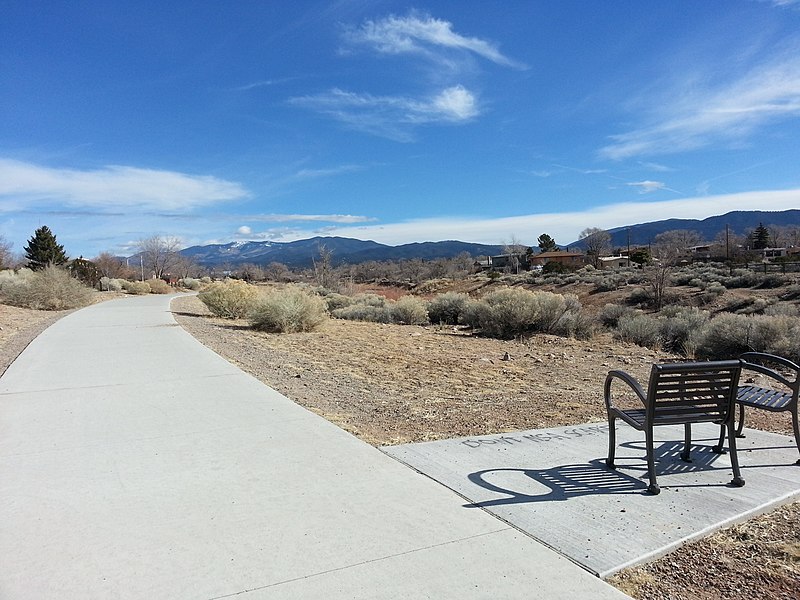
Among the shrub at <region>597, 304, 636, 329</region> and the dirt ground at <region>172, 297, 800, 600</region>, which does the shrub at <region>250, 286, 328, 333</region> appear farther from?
the shrub at <region>597, 304, 636, 329</region>

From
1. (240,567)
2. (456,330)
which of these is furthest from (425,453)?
(456,330)

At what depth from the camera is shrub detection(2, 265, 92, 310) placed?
24.2 meters

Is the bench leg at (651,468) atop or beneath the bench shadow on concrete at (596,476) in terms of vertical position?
atop

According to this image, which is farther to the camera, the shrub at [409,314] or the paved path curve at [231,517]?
the shrub at [409,314]

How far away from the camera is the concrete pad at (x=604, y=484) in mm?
3609

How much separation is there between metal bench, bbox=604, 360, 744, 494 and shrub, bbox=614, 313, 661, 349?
33.9ft

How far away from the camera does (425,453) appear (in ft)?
17.3

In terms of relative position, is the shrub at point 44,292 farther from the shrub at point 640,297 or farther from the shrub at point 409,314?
the shrub at point 640,297

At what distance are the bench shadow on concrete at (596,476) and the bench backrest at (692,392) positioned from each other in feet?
1.72

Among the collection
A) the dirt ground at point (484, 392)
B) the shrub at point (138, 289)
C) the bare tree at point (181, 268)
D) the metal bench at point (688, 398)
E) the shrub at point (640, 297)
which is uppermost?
the bare tree at point (181, 268)

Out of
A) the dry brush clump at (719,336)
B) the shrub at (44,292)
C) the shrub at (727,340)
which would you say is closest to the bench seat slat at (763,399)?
the dry brush clump at (719,336)

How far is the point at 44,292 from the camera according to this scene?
79.9 ft

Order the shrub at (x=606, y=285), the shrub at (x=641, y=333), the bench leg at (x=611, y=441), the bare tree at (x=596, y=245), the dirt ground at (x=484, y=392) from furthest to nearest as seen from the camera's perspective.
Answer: the bare tree at (x=596, y=245) → the shrub at (x=606, y=285) → the shrub at (x=641, y=333) → the bench leg at (x=611, y=441) → the dirt ground at (x=484, y=392)

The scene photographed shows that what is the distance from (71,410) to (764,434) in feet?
23.7
